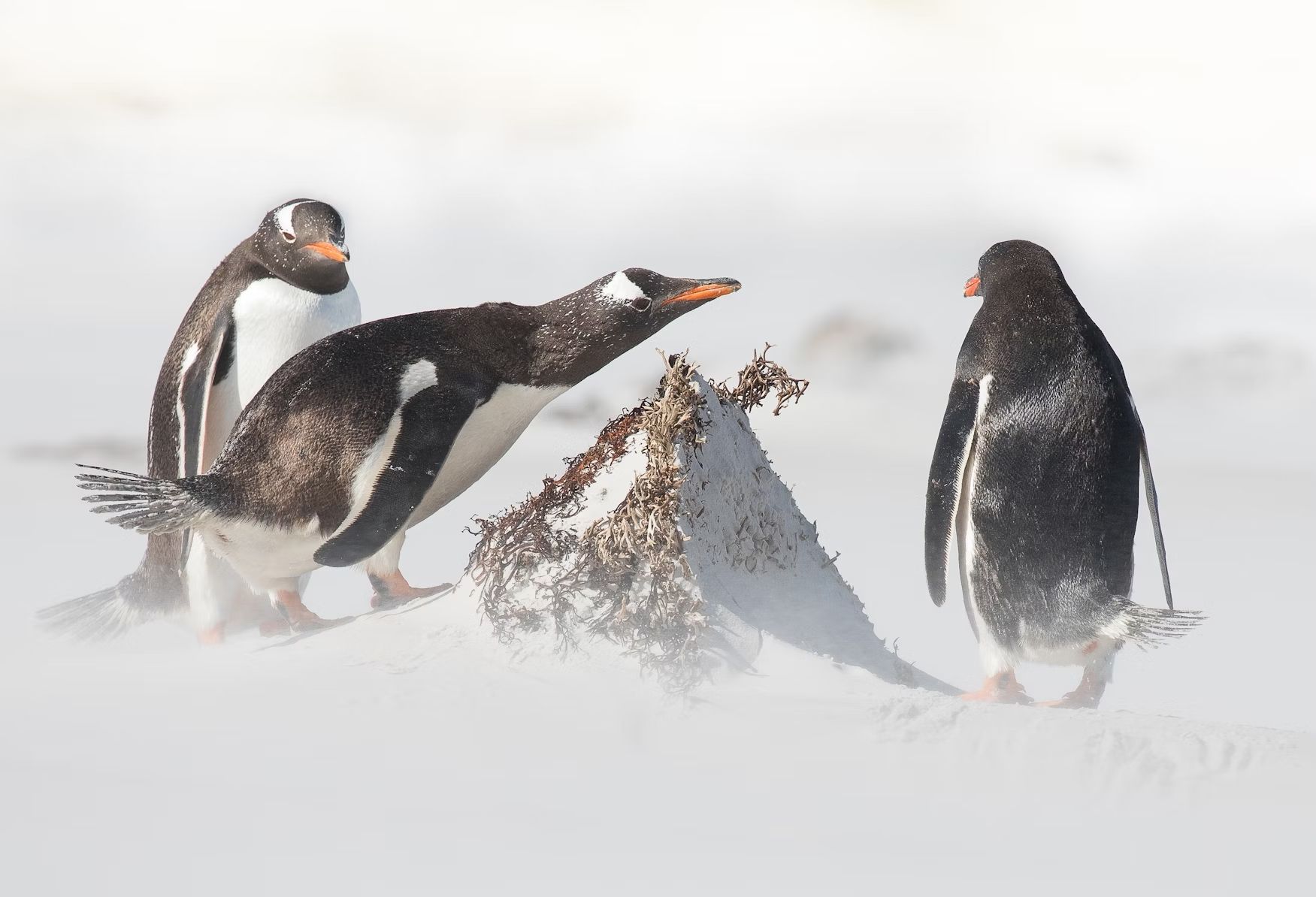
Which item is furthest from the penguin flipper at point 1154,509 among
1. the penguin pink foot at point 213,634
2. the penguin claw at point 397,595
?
the penguin pink foot at point 213,634

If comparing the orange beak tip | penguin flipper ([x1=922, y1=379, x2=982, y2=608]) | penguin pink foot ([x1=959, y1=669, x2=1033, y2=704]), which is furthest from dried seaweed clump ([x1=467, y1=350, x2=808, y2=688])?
penguin pink foot ([x1=959, y1=669, x2=1033, y2=704])

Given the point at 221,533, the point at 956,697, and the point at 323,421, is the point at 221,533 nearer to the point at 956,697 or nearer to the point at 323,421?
the point at 323,421

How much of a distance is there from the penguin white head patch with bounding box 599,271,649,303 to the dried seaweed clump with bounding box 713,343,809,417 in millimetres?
458

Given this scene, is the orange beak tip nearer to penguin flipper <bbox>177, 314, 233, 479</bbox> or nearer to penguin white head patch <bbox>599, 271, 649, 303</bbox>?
penguin white head patch <bbox>599, 271, 649, 303</bbox>

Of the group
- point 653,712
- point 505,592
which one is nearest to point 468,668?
point 505,592

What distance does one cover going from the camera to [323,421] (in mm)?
5344

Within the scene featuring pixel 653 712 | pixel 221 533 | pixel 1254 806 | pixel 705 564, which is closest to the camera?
pixel 1254 806

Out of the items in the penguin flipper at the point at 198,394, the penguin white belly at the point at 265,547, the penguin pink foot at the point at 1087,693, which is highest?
the penguin flipper at the point at 198,394

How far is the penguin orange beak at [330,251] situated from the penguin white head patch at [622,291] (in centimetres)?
120

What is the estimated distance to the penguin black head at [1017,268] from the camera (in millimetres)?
5730

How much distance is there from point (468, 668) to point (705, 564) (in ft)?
2.92

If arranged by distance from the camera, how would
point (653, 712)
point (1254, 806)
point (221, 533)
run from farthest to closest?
point (221, 533)
point (653, 712)
point (1254, 806)

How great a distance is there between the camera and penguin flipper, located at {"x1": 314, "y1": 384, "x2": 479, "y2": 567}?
17.5ft

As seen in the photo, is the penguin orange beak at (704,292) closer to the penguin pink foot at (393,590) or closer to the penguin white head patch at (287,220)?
the penguin pink foot at (393,590)
